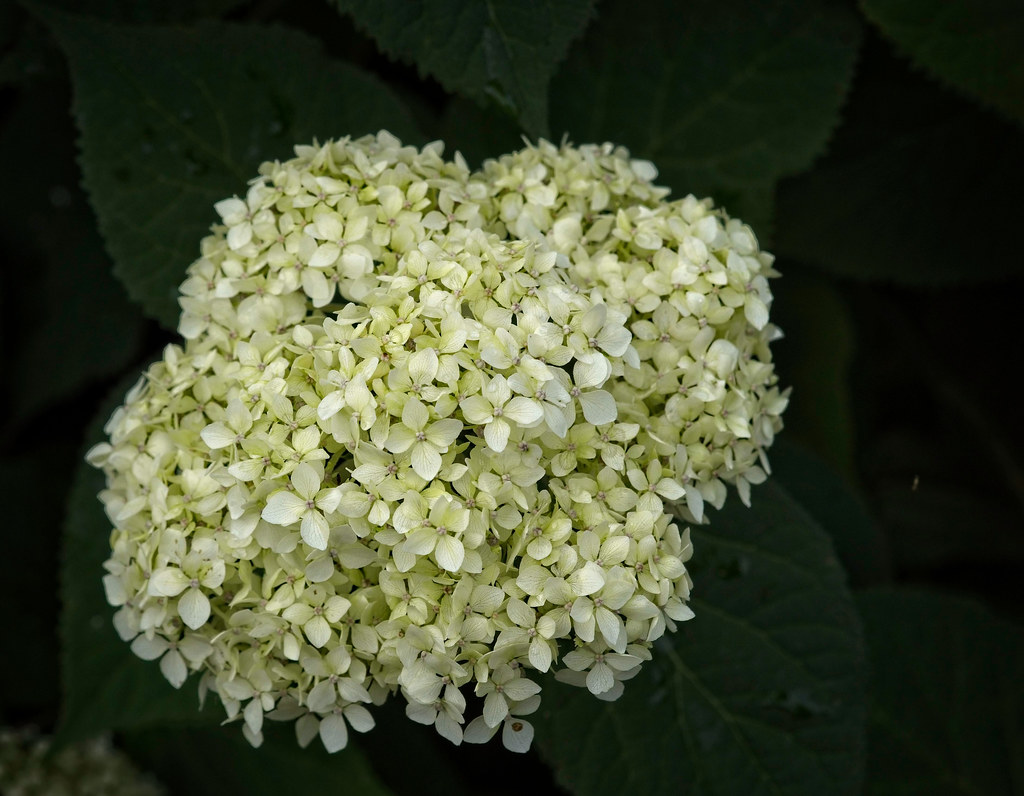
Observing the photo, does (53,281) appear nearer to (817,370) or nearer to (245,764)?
(245,764)

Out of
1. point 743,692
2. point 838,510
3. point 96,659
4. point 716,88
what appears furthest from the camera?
point 838,510

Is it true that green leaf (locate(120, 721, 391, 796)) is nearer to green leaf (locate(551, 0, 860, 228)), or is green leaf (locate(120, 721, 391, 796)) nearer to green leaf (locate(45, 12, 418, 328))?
green leaf (locate(45, 12, 418, 328))

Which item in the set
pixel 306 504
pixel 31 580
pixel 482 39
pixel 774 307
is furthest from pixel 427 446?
pixel 31 580

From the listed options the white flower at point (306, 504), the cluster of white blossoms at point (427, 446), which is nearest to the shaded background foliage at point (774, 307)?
the cluster of white blossoms at point (427, 446)

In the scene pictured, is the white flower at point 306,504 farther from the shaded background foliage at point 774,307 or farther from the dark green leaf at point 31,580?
the dark green leaf at point 31,580

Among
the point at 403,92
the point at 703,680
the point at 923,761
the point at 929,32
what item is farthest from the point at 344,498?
the point at 923,761

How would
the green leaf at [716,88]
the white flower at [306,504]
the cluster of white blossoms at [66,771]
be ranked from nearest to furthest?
1. the white flower at [306,504]
2. the green leaf at [716,88]
3. the cluster of white blossoms at [66,771]
